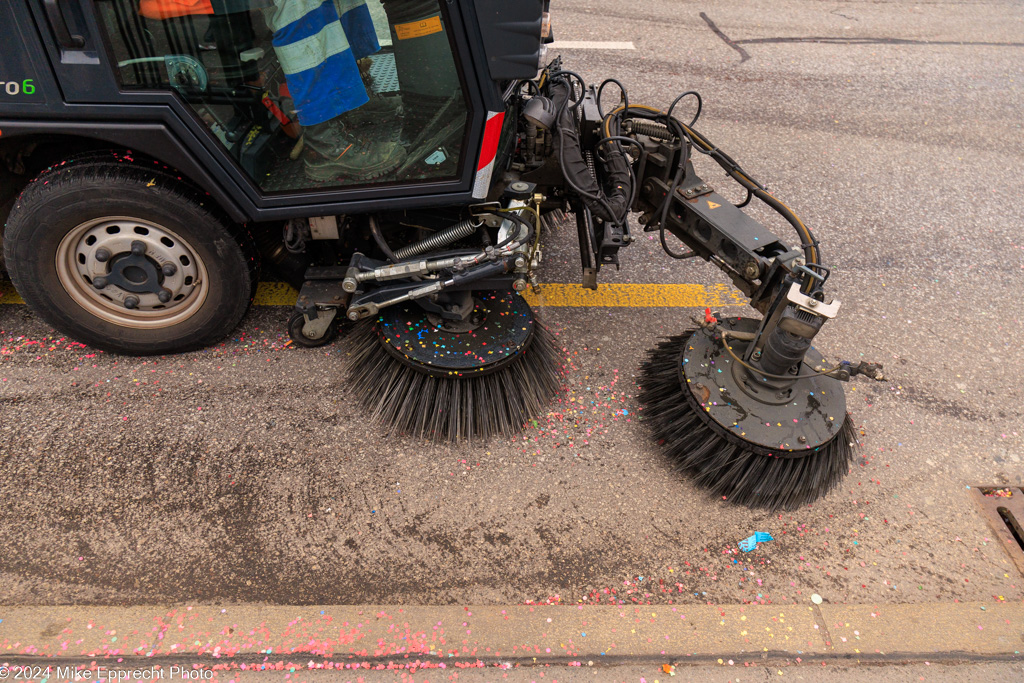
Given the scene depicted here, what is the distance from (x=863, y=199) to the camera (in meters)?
4.31

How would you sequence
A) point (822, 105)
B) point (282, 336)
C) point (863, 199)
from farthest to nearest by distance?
point (822, 105) → point (863, 199) → point (282, 336)

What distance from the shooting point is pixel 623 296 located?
136 inches

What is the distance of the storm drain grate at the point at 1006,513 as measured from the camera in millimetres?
2484

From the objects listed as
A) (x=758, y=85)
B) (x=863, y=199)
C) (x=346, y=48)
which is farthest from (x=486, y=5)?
(x=758, y=85)

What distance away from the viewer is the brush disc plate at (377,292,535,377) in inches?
102

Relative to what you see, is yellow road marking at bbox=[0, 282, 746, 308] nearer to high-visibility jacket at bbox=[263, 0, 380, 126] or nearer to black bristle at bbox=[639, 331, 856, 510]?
black bristle at bbox=[639, 331, 856, 510]

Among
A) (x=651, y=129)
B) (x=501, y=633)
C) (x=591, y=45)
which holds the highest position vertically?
(x=651, y=129)

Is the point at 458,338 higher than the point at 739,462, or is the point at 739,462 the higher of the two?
the point at 458,338

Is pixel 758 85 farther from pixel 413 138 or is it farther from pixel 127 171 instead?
pixel 127 171

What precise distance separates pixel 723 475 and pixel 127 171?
255cm

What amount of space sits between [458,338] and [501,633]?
3.73 ft

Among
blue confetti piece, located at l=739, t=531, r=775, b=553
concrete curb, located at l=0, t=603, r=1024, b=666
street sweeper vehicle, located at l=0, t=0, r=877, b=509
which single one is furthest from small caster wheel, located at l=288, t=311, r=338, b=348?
blue confetti piece, located at l=739, t=531, r=775, b=553

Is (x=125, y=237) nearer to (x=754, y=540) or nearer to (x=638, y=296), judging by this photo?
(x=638, y=296)

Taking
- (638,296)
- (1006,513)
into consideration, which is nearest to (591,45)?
(638,296)
